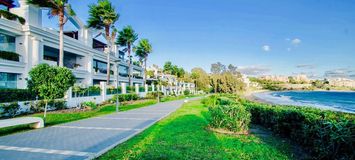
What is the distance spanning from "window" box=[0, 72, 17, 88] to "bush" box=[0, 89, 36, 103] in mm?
2060

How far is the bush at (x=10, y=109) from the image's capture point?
12.9 m

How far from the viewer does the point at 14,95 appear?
14422 millimetres

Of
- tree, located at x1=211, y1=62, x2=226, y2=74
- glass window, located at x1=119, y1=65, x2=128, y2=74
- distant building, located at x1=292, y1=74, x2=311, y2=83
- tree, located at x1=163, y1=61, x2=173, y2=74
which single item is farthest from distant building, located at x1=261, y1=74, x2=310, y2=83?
glass window, located at x1=119, y1=65, x2=128, y2=74

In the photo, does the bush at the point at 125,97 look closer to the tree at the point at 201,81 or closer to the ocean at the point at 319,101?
the ocean at the point at 319,101

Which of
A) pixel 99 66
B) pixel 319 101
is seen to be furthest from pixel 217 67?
pixel 99 66

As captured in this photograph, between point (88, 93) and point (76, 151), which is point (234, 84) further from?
point (76, 151)

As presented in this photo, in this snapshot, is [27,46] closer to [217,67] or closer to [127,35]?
[127,35]

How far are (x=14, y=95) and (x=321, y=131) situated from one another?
1704 cm

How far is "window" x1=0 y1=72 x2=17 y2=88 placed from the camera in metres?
15.9

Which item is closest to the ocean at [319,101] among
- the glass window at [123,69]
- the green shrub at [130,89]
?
the green shrub at [130,89]

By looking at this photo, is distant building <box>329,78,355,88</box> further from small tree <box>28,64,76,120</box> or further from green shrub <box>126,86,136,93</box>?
small tree <box>28,64,76,120</box>

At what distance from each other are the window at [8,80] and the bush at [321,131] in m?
18.3

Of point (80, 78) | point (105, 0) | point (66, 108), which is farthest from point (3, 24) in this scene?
point (105, 0)

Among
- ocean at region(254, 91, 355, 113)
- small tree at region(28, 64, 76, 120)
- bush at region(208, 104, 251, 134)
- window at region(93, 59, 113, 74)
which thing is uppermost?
window at region(93, 59, 113, 74)
